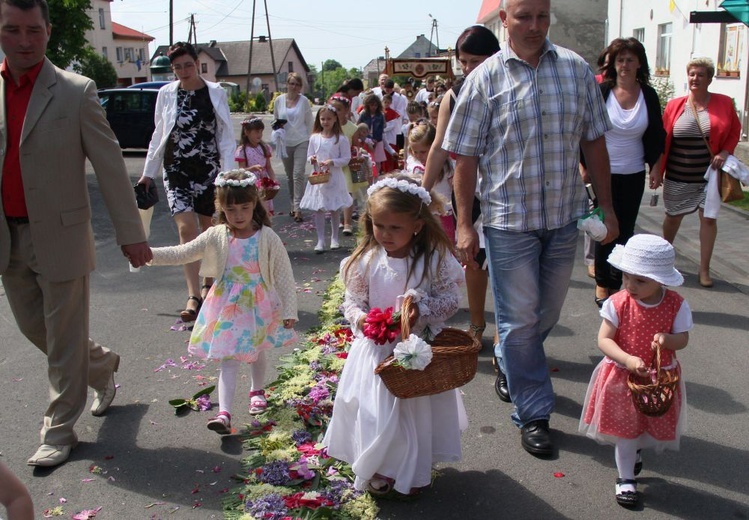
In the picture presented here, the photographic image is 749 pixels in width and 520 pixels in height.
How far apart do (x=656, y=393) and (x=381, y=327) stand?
1227 mm

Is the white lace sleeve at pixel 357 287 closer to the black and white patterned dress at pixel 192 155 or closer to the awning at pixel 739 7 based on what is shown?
the black and white patterned dress at pixel 192 155

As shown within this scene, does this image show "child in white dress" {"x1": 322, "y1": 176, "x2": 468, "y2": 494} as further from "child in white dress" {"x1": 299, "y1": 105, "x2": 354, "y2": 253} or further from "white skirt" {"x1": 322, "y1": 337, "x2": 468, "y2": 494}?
"child in white dress" {"x1": 299, "y1": 105, "x2": 354, "y2": 253}

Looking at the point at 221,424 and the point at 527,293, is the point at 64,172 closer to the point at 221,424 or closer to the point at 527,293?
the point at 221,424

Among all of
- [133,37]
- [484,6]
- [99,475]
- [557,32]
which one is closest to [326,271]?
[99,475]

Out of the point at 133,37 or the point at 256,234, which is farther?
the point at 133,37

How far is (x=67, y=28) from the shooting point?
20.3 m

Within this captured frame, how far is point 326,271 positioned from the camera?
28.5 feet

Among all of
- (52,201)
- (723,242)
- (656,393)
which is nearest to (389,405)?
(656,393)

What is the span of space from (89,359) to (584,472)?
2823 mm

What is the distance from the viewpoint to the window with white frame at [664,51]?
2141cm

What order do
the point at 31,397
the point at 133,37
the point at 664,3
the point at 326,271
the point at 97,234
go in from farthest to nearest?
1. the point at 133,37
2. the point at 664,3
3. the point at 97,234
4. the point at 326,271
5. the point at 31,397

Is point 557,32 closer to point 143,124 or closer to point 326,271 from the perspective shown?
point 143,124

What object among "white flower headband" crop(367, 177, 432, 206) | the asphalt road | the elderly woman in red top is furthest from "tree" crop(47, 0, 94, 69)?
"white flower headband" crop(367, 177, 432, 206)

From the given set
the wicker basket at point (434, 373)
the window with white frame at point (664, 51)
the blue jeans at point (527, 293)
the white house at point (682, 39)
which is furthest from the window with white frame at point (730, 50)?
the wicker basket at point (434, 373)
